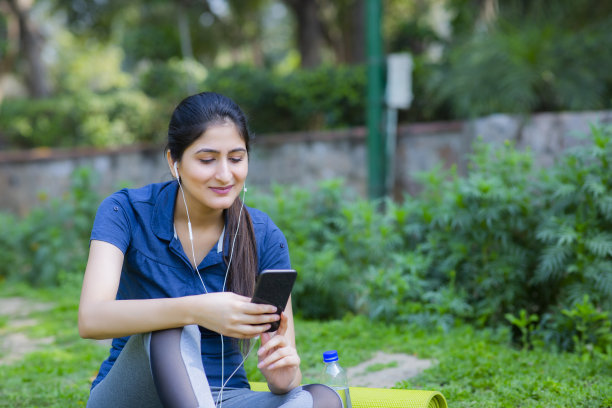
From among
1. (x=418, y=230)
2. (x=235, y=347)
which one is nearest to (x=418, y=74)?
(x=418, y=230)

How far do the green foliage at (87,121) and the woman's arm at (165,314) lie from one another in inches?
371

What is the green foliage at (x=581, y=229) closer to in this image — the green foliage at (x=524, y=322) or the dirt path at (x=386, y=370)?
the green foliage at (x=524, y=322)

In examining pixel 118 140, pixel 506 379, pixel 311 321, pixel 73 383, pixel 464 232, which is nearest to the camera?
pixel 506 379

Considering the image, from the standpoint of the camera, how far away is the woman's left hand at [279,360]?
2.17 metres

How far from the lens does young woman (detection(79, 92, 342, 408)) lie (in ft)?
6.63

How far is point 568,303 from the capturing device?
13.1ft

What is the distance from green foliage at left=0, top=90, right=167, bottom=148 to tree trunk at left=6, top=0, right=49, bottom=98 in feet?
11.4

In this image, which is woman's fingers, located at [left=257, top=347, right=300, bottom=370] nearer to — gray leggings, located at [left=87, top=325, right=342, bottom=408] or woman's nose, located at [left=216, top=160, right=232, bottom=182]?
gray leggings, located at [left=87, top=325, right=342, bottom=408]

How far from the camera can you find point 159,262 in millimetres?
2365

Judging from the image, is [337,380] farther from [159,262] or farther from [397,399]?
[159,262]

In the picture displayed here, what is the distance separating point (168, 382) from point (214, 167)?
75 cm

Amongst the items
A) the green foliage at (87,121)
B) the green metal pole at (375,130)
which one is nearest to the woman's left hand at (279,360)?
the green metal pole at (375,130)

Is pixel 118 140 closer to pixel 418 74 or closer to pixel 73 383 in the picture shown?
pixel 418 74

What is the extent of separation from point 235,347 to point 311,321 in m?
2.35
